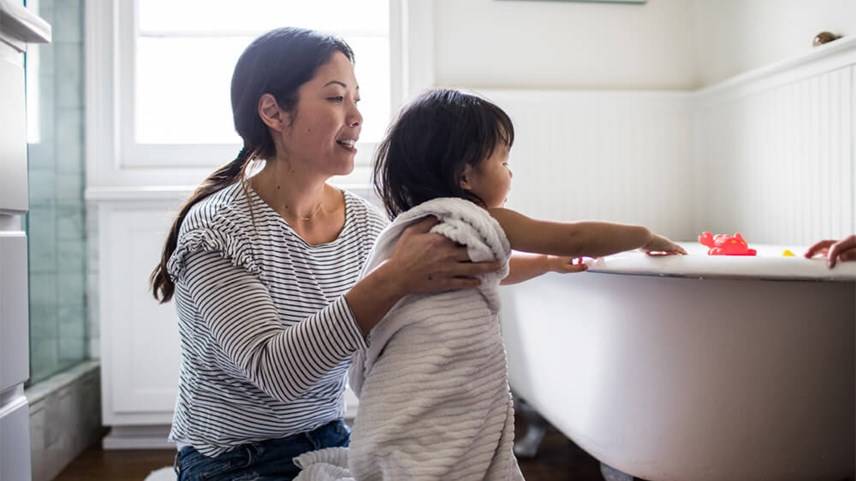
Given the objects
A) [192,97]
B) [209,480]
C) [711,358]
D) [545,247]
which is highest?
[192,97]

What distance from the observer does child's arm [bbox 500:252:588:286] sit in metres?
1.22

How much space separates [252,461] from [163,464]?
113cm

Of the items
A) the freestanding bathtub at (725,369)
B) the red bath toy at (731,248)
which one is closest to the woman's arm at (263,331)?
the freestanding bathtub at (725,369)

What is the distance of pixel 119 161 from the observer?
7.57 ft

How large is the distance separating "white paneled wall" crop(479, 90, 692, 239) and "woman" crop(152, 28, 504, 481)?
1.24 m

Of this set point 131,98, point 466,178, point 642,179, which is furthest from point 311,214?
point 642,179

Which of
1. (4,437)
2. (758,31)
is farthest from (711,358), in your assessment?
(758,31)

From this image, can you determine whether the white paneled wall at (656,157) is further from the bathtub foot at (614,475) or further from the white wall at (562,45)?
the bathtub foot at (614,475)

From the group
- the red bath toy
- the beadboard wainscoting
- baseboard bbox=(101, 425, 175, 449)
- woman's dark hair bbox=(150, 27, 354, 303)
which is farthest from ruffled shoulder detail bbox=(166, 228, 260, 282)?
baseboard bbox=(101, 425, 175, 449)

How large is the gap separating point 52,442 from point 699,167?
213 centimetres

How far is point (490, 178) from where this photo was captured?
3.34 feet

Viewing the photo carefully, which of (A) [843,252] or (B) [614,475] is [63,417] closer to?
(B) [614,475]

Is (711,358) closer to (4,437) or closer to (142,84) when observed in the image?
(4,437)

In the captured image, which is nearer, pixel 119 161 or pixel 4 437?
pixel 4 437
